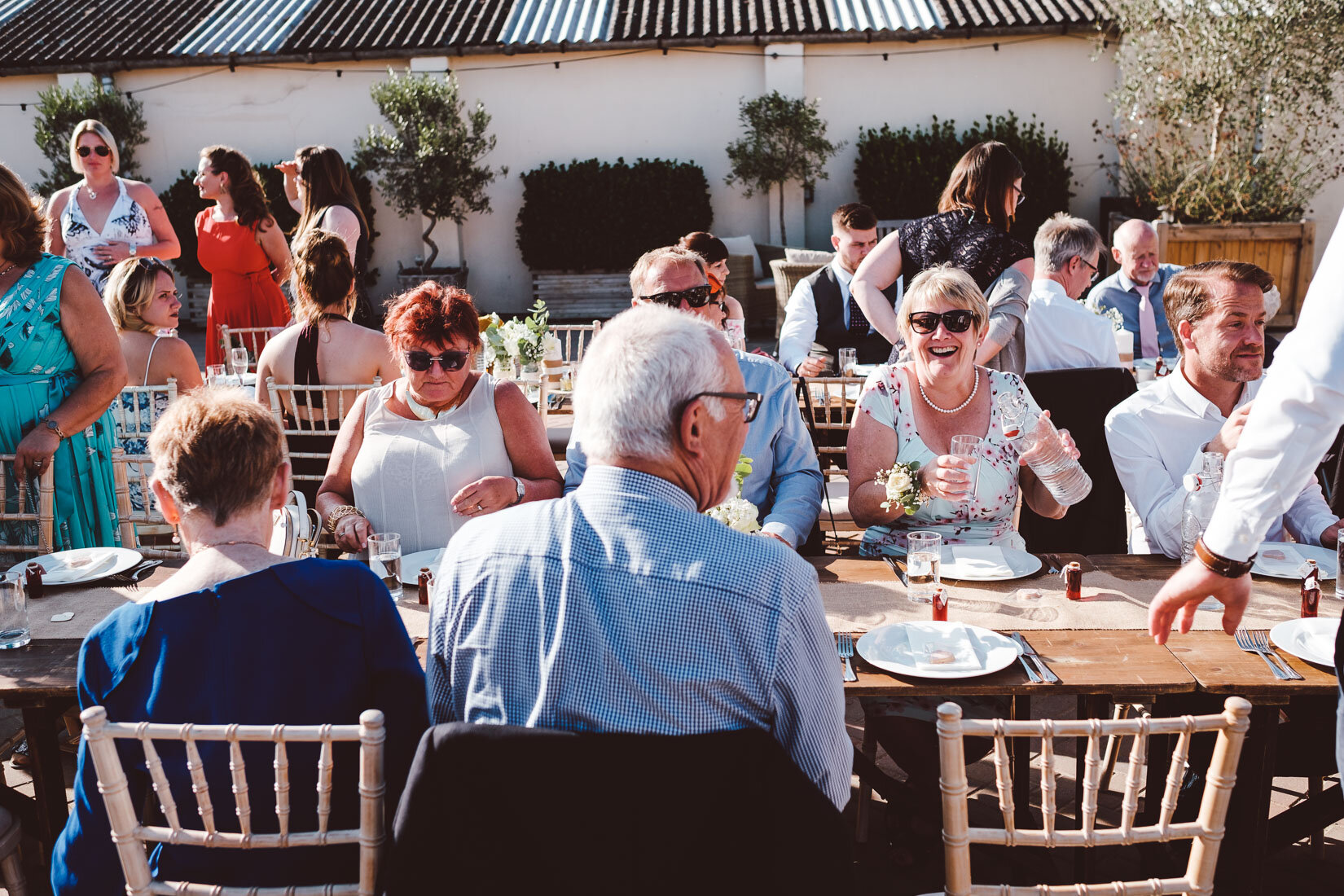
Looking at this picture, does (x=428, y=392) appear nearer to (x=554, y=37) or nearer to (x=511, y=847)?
(x=511, y=847)

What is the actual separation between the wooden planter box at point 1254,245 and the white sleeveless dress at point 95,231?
8.71 metres

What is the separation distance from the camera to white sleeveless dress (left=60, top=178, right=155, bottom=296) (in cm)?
627

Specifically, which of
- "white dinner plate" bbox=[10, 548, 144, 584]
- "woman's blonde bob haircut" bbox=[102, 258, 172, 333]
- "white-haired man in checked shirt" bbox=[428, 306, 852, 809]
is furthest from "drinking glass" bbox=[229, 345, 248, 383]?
"white-haired man in checked shirt" bbox=[428, 306, 852, 809]

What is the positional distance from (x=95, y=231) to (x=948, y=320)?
5.22m

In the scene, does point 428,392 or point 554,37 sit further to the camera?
point 554,37

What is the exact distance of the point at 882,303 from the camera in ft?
16.9

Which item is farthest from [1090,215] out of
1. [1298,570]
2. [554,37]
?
[1298,570]

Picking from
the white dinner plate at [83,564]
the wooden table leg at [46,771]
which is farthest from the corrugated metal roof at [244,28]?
the wooden table leg at [46,771]

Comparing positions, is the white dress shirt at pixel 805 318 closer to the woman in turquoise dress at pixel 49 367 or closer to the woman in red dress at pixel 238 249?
the woman in red dress at pixel 238 249

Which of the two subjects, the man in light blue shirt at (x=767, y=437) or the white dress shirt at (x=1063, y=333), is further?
the white dress shirt at (x=1063, y=333)

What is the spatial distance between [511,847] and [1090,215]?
14442mm

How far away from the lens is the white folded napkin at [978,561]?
2.75m

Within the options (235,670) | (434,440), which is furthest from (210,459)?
(434,440)

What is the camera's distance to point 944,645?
233cm
